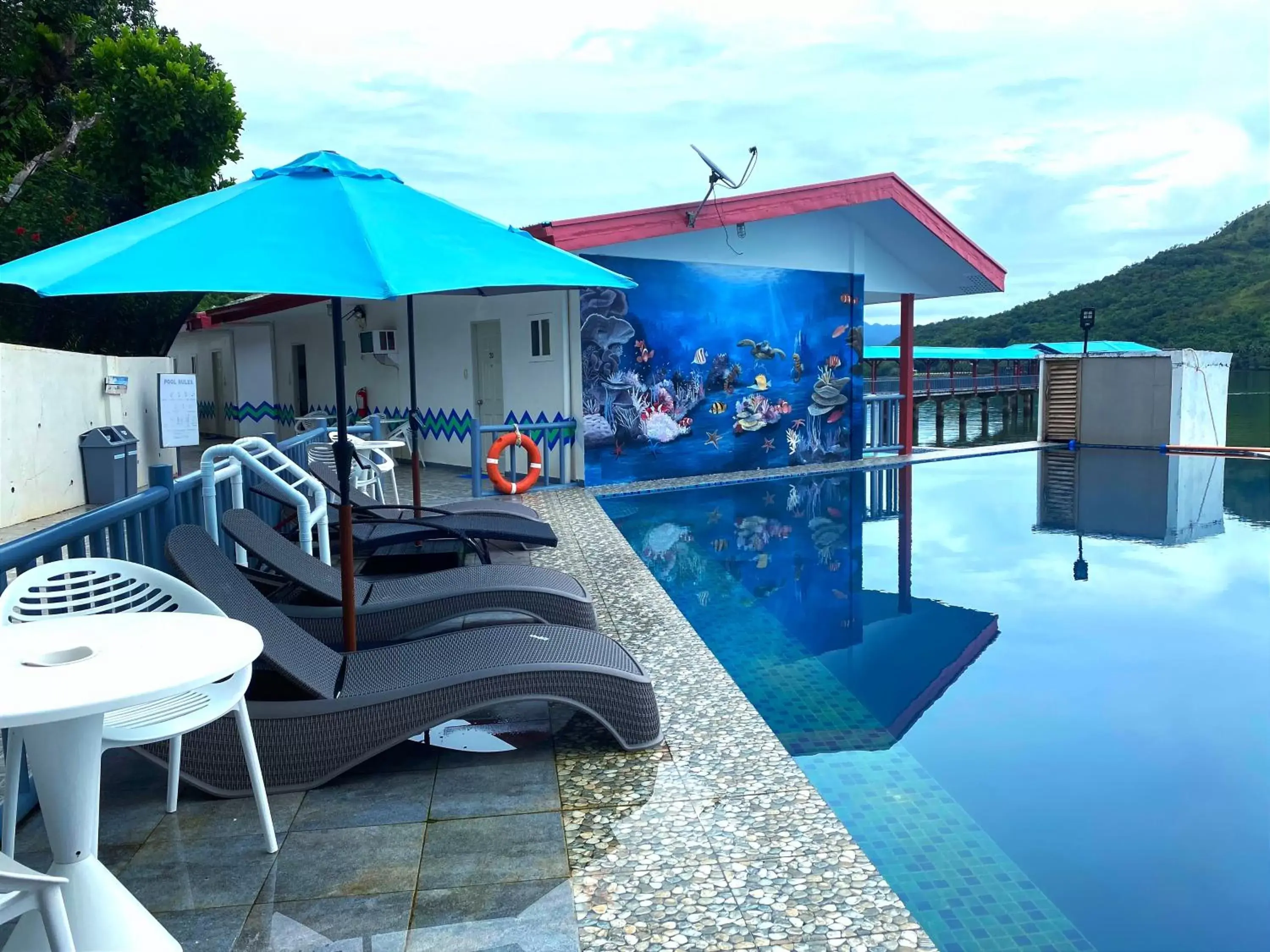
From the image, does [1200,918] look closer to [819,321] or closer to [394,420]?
[819,321]

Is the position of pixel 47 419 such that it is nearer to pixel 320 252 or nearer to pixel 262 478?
pixel 262 478

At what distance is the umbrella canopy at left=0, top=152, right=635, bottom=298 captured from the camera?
2680mm

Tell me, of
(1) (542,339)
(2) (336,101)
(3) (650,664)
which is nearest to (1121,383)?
(1) (542,339)

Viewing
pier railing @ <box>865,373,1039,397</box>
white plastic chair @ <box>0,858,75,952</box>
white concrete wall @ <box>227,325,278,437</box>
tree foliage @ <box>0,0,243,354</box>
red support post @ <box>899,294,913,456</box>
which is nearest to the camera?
white plastic chair @ <box>0,858,75,952</box>

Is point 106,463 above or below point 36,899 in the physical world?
below

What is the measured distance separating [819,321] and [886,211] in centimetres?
175

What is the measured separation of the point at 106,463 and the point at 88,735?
34.9 ft

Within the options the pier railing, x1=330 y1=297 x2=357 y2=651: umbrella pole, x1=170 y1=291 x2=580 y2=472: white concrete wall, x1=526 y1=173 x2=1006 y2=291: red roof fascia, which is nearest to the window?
x1=170 y1=291 x2=580 y2=472: white concrete wall

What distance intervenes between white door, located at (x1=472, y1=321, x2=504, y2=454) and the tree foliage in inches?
204

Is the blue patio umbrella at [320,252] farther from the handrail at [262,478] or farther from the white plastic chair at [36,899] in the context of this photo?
the white plastic chair at [36,899]

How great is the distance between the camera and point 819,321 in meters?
13.2

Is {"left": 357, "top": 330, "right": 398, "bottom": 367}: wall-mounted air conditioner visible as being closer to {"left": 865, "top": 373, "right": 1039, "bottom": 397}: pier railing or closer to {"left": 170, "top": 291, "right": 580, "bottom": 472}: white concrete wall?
{"left": 170, "top": 291, "right": 580, "bottom": 472}: white concrete wall

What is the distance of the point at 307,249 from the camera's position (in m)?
2.91

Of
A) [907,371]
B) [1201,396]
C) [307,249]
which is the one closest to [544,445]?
[907,371]
